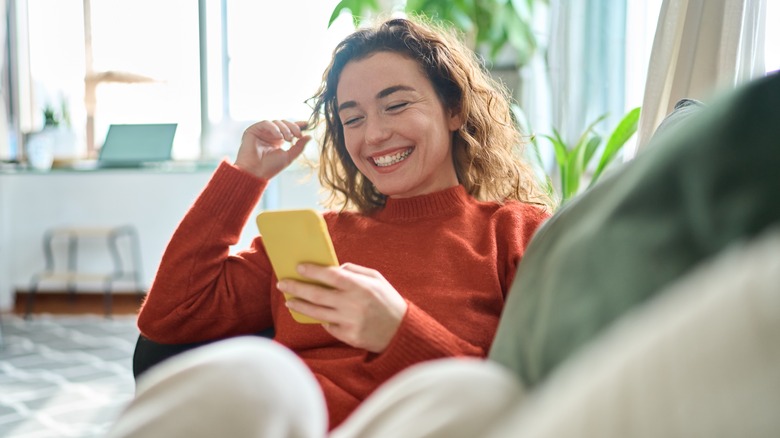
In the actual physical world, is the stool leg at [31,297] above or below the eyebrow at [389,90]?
below

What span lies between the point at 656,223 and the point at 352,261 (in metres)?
0.77

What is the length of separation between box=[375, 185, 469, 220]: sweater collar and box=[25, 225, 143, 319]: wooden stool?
3603 millimetres

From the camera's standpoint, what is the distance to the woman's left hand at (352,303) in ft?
3.31

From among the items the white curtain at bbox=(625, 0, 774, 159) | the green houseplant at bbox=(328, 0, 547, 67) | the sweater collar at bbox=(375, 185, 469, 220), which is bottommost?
the sweater collar at bbox=(375, 185, 469, 220)

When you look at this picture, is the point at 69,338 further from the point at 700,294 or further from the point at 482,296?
the point at 700,294

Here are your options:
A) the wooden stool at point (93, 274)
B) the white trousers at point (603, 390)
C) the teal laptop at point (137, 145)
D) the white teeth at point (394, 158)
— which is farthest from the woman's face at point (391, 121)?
the wooden stool at point (93, 274)

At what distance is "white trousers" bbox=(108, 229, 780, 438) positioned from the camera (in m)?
0.40

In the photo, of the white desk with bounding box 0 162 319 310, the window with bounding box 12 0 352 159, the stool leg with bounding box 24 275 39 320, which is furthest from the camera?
the window with bounding box 12 0 352 159

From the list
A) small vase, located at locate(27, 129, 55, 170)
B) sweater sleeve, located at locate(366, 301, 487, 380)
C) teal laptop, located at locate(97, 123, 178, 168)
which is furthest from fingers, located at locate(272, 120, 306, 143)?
small vase, located at locate(27, 129, 55, 170)

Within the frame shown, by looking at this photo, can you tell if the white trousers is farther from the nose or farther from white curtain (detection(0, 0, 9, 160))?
white curtain (detection(0, 0, 9, 160))

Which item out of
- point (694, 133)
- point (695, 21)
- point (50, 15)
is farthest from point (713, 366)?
point (50, 15)

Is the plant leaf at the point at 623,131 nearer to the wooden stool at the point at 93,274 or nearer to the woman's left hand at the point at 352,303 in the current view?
the woman's left hand at the point at 352,303

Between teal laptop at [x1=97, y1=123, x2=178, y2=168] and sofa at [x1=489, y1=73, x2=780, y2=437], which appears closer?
sofa at [x1=489, y1=73, x2=780, y2=437]

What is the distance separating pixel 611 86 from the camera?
2.94 meters
